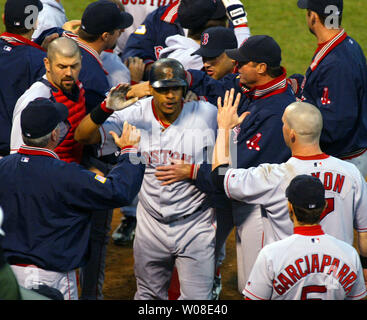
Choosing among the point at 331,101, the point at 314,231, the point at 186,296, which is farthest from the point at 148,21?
the point at 314,231

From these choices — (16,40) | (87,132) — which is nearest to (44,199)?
(87,132)

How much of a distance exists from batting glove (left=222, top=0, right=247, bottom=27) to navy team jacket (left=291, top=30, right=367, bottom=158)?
3.43ft

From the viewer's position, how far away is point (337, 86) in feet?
17.0

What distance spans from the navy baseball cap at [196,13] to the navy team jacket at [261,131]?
44.8 inches

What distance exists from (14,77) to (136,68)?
1628mm

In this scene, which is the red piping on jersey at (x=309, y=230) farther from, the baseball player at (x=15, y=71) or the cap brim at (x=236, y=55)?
the baseball player at (x=15, y=71)

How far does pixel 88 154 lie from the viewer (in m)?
5.44

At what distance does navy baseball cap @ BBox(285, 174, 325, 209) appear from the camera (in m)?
3.65

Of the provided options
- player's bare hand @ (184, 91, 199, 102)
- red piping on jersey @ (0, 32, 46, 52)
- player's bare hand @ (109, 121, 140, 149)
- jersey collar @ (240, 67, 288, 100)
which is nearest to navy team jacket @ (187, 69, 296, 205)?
jersey collar @ (240, 67, 288, 100)

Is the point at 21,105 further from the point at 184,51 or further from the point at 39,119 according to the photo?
the point at 184,51

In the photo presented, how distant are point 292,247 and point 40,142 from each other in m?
1.62

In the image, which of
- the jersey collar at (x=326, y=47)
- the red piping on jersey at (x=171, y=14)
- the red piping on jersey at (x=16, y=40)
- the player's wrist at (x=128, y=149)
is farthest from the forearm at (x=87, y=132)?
the red piping on jersey at (x=171, y=14)

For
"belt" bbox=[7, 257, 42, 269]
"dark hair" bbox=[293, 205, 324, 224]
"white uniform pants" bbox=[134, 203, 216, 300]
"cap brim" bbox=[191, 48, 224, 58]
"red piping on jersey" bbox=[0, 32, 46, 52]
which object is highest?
"red piping on jersey" bbox=[0, 32, 46, 52]

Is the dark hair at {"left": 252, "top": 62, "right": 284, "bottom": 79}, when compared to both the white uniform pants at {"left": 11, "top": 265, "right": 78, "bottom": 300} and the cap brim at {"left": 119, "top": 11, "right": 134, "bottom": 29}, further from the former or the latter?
the white uniform pants at {"left": 11, "top": 265, "right": 78, "bottom": 300}
